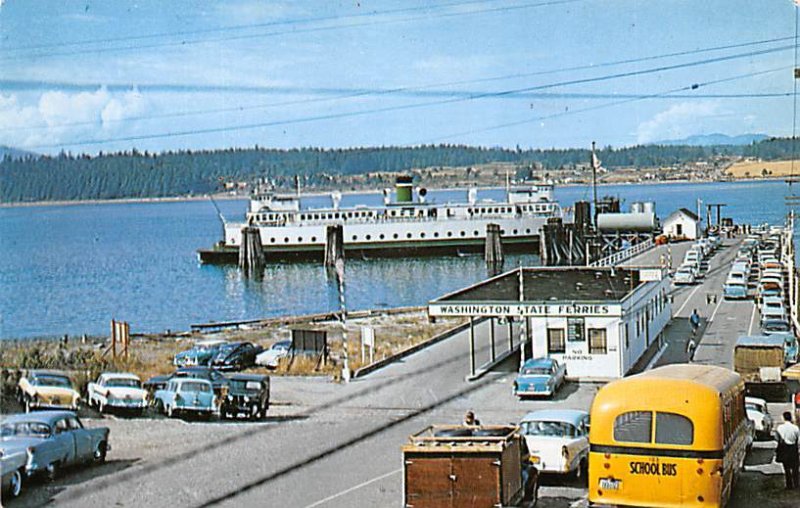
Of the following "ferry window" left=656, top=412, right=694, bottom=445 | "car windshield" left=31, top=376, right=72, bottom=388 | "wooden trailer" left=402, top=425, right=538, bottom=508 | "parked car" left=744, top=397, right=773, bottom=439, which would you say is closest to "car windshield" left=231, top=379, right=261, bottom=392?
"car windshield" left=31, top=376, right=72, bottom=388

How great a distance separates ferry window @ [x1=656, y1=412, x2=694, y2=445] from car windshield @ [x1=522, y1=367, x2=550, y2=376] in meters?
6.63

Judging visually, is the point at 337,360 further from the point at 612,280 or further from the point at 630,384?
the point at 630,384

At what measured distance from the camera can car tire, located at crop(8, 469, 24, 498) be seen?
9922 mm

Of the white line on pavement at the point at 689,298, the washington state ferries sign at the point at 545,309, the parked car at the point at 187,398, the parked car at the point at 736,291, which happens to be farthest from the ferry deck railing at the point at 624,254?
the parked car at the point at 187,398

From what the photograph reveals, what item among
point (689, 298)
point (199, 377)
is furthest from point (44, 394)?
point (689, 298)

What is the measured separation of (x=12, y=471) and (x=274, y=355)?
9.60 m

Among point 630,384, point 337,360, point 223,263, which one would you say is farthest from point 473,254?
point 630,384

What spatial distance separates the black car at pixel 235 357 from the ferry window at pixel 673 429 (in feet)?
39.0

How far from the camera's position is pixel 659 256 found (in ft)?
151

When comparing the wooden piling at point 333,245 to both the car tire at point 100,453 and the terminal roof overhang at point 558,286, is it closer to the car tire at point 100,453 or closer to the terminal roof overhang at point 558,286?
the terminal roof overhang at point 558,286

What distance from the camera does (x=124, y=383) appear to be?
1434cm

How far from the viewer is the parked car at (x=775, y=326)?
69.3ft

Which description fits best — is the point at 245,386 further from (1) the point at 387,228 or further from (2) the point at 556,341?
(1) the point at 387,228

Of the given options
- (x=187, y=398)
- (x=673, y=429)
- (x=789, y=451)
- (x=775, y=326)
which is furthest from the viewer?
(x=775, y=326)
